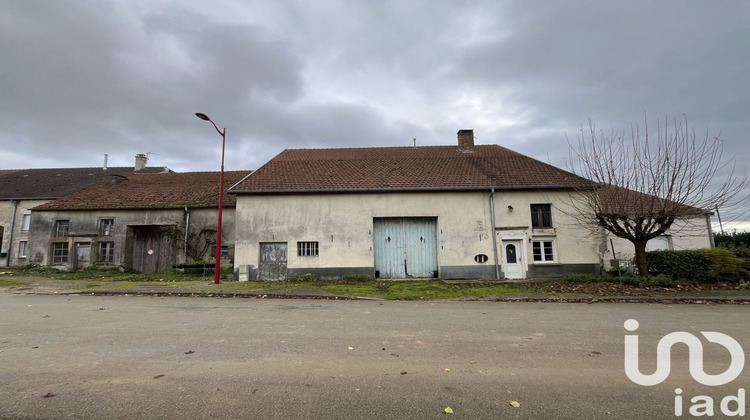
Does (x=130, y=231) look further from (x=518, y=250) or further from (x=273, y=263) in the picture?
(x=518, y=250)

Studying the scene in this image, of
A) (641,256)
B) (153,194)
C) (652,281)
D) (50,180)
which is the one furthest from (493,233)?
(50,180)

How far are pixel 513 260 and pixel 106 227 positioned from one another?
2243 cm

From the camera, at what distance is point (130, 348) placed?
205 inches

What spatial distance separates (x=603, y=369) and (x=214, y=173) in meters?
24.9

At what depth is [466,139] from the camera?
2158 centimetres

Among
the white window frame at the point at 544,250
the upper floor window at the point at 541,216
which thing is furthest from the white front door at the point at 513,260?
the upper floor window at the point at 541,216

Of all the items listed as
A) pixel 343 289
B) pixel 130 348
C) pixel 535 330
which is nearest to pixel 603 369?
pixel 535 330

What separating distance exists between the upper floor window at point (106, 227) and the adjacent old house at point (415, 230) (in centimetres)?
971

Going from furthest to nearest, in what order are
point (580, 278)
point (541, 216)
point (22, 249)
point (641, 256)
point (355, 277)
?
1. point (22, 249)
2. point (541, 216)
3. point (355, 277)
4. point (580, 278)
5. point (641, 256)

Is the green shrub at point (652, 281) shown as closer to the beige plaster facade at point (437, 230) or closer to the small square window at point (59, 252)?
the beige plaster facade at point (437, 230)

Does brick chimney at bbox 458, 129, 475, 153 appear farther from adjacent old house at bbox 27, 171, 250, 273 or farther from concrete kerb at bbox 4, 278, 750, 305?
adjacent old house at bbox 27, 171, 250, 273

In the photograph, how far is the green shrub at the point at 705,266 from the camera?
40.2 ft

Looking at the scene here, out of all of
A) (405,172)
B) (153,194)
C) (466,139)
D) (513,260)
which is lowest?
(513,260)

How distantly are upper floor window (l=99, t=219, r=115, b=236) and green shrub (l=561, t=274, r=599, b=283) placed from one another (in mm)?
23854
